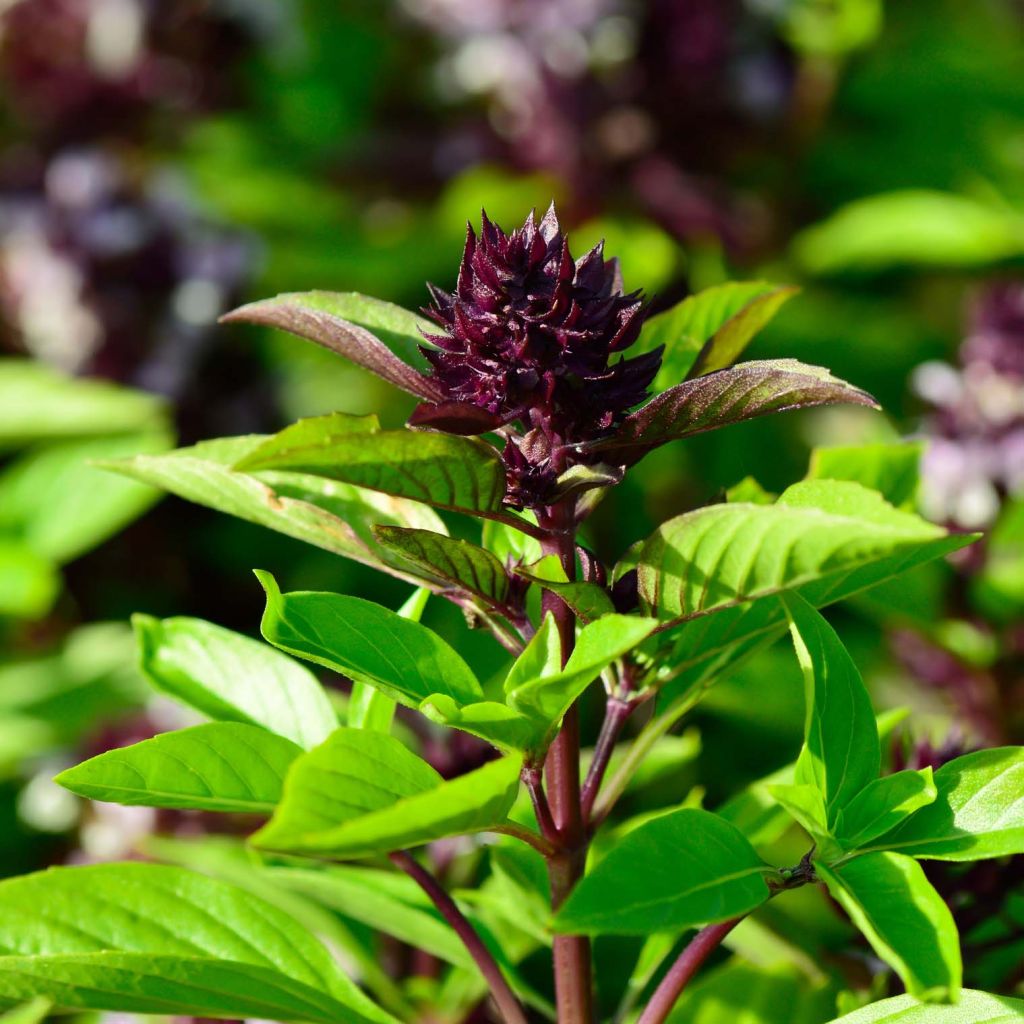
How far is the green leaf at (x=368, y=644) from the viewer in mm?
427

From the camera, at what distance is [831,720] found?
0.47 meters

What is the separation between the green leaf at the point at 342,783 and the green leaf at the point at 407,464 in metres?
0.08

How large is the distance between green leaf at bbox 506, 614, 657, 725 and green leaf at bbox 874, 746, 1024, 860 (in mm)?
135

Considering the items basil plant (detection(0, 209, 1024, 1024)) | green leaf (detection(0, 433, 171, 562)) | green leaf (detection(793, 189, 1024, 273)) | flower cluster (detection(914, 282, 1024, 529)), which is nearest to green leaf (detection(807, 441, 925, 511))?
basil plant (detection(0, 209, 1024, 1024))

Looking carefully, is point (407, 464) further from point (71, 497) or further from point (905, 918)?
point (71, 497)

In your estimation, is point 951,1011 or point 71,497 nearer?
point 951,1011

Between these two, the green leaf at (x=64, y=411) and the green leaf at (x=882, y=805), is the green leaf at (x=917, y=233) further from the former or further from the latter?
the green leaf at (x=882, y=805)

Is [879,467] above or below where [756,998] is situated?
above

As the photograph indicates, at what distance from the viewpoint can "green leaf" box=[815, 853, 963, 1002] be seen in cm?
36

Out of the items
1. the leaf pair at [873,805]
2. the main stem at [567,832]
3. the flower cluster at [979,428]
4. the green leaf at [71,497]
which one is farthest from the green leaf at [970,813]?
the green leaf at [71,497]

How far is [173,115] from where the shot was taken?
192 centimetres

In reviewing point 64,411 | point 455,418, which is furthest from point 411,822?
point 64,411

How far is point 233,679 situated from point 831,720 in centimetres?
26

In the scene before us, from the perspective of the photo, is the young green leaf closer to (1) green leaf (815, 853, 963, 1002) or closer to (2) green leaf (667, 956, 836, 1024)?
(1) green leaf (815, 853, 963, 1002)
